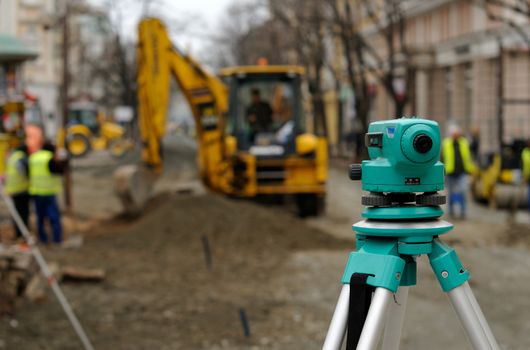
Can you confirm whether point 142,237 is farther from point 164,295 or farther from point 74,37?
point 74,37

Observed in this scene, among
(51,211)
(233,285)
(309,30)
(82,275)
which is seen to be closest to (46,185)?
(51,211)

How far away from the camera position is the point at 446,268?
263cm

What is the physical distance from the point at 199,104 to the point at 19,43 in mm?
3430

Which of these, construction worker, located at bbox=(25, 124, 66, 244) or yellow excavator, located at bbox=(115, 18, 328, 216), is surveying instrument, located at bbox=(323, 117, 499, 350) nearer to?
construction worker, located at bbox=(25, 124, 66, 244)

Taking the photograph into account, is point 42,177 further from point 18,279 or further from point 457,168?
point 457,168

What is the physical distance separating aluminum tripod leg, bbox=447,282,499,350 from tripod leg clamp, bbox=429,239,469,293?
1.0 inches

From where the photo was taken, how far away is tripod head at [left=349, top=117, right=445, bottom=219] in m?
2.60

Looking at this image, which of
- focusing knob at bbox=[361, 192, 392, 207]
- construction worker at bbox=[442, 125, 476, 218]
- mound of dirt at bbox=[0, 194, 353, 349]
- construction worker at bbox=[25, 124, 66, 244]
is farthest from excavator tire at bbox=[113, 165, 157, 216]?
focusing knob at bbox=[361, 192, 392, 207]

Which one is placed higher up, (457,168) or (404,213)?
(404,213)

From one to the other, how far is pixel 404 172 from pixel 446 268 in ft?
1.00

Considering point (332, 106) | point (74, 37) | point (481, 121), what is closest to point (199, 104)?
point (481, 121)

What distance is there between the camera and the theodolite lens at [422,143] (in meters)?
2.59

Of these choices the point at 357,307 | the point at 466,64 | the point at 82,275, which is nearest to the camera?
the point at 357,307

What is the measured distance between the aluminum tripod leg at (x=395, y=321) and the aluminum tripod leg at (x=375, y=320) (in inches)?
9.6
